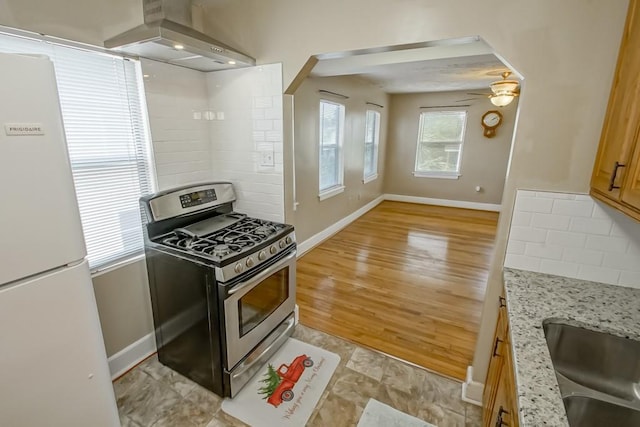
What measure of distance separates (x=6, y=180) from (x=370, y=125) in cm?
560

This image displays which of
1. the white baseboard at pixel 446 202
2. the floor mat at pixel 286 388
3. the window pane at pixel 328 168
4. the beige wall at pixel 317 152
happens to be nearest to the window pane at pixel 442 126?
the beige wall at pixel 317 152

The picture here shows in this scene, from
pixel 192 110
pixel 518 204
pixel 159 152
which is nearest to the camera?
pixel 518 204

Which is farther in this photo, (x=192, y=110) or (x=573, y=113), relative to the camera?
(x=192, y=110)

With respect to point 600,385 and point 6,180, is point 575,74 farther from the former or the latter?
point 6,180

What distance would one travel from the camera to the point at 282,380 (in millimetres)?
1994

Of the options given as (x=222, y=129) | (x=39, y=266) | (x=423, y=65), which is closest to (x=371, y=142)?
(x=423, y=65)

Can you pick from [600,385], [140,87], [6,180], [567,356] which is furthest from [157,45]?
[600,385]

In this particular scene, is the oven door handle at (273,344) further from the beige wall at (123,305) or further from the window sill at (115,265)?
the window sill at (115,265)

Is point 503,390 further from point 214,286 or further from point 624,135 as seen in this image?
point 214,286

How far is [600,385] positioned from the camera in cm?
118

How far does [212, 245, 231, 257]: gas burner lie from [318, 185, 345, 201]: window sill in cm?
259

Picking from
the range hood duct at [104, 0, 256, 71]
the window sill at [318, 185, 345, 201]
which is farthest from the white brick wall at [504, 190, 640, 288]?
the window sill at [318, 185, 345, 201]

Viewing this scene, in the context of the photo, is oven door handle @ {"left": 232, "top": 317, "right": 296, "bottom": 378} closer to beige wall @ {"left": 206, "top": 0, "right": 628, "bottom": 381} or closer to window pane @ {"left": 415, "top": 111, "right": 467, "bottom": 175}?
beige wall @ {"left": 206, "top": 0, "right": 628, "bottom": 381}

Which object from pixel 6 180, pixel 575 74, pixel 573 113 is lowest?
pixel 6 180
